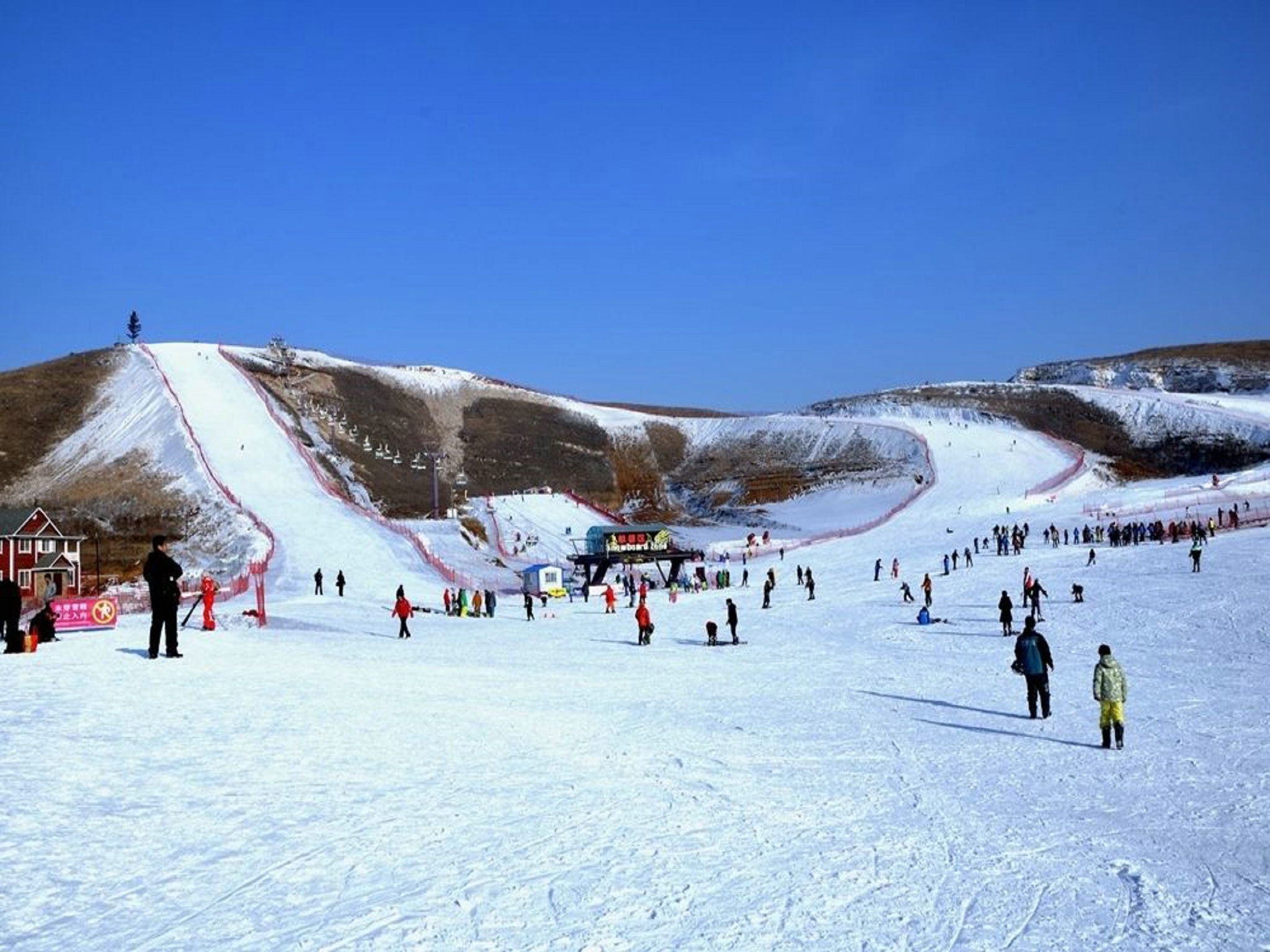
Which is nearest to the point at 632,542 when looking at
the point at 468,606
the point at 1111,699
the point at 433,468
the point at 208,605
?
the point at 468,606

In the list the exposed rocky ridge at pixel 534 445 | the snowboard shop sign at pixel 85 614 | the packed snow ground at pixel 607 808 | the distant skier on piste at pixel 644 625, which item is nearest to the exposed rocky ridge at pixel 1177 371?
the exposed rocky ridge at pixel 534 445

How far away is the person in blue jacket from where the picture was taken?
14914mm

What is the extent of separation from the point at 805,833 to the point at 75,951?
17.5 feet

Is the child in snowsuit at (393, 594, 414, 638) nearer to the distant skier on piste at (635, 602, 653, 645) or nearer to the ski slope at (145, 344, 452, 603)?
the distant skier on piste at (635, 602, 653, 645)

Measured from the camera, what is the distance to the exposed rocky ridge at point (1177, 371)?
4732 inches

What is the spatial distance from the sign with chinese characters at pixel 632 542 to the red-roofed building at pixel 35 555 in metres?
23.3

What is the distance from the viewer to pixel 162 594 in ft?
50.1

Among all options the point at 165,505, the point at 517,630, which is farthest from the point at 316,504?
the point at 517,630

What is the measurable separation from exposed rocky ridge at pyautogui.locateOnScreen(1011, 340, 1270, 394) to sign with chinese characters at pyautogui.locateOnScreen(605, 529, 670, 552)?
304ft

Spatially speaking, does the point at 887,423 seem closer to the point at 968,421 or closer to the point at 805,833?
the point at 968,421

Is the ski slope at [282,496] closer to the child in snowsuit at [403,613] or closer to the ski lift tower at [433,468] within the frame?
the ski lift tower at [433,468]

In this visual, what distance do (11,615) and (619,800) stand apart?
1101cm

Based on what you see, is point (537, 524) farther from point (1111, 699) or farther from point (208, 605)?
point (1111, 699)

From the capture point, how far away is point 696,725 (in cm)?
1414
